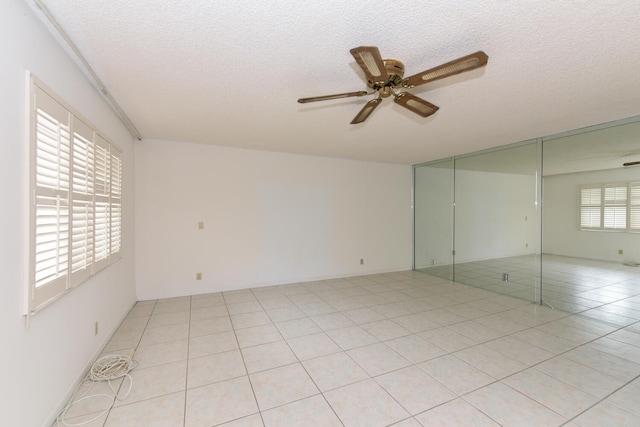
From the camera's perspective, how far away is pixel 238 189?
14.1 feet

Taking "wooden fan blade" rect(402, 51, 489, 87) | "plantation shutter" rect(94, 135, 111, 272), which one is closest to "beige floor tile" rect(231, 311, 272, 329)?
"plantation shutter" rect(94, 135, 111, 272)

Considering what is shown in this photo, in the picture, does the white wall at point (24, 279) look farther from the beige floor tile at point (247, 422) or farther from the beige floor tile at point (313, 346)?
the beige floor tile at point (313, 346)

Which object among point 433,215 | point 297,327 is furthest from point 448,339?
point 433,215

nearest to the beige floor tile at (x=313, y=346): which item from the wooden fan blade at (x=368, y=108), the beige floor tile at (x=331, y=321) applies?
the beige floor tile at (x=331, y=321)

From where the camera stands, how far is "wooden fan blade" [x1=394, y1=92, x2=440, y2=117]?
185 cm

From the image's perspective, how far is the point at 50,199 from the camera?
1.53 meters

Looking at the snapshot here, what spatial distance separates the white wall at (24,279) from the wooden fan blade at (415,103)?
2123mm

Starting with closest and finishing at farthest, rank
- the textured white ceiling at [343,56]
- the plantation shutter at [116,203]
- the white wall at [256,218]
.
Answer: the textured white ceiling at [343,56], the plantation shutter at [116,203], the white wall at [256,218]

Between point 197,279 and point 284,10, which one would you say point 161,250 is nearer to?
point 197,279

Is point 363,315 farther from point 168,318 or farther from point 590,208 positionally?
point 590,208

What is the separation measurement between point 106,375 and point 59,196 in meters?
1.43

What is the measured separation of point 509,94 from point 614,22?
899mm

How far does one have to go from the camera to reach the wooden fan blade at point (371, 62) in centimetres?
127

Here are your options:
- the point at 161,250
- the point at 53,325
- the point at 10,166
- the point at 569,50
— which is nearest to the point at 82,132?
the point at 10,166
